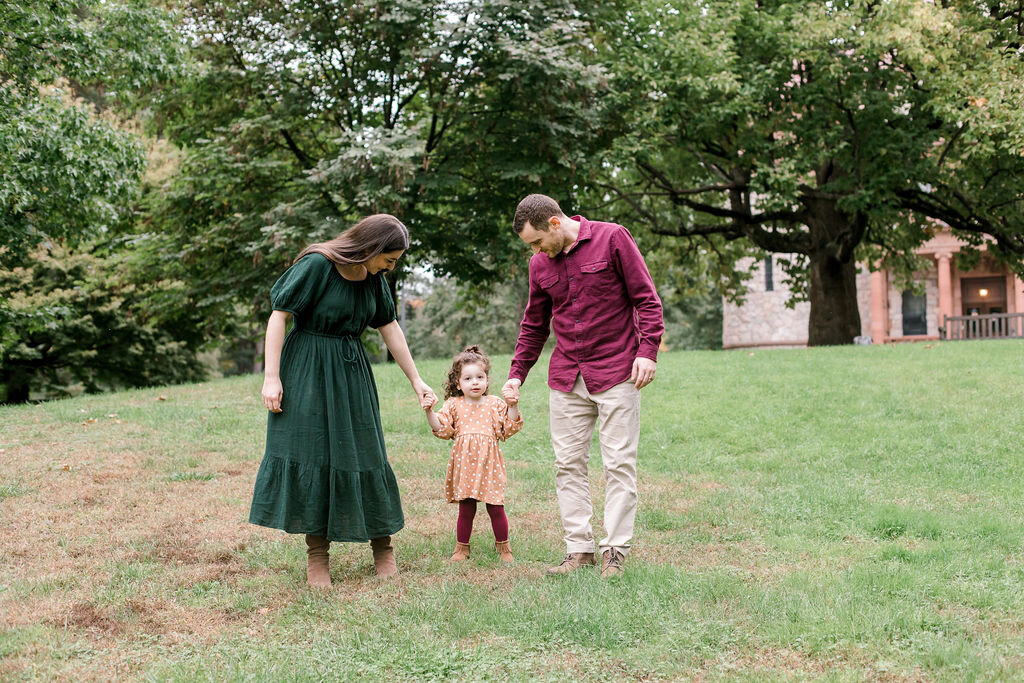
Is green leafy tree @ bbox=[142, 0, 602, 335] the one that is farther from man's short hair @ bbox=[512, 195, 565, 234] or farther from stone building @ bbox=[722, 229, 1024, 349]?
stone building @ bbox=[722, 229, 1024, 349]

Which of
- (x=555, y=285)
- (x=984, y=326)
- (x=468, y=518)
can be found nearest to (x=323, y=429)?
(x=468, y=518)

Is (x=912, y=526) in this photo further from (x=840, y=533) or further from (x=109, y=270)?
(x=109, y=270)

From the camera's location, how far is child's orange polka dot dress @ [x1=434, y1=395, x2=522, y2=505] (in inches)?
236

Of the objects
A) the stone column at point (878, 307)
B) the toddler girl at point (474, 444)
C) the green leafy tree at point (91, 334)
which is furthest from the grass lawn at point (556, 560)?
the stone column at point (878, 307)

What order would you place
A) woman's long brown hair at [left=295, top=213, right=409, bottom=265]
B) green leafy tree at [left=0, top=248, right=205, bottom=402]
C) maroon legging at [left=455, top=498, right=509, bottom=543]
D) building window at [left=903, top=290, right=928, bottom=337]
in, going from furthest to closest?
building window at [left=903, top=290, right=928, bottom=337], green leafy tree at [left=0, top=248, right=205, bottom=402], maroon legging at [left=455, top=498, right=509, bottom=543], woman's long brown hair at [left=295, top=213, right=409, bottom=265]

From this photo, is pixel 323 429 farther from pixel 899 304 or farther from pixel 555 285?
pixel 899 304

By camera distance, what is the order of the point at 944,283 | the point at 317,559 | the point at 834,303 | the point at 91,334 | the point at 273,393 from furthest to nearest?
the point at 944,283 → the point at 834,303 → the point at 91,334 → the point at 317,559 → the point at 273,393

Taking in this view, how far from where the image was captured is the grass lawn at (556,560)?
402cm

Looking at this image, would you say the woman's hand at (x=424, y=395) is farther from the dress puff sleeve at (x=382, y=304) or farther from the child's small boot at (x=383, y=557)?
the child's small boot at (x=383, y=557)

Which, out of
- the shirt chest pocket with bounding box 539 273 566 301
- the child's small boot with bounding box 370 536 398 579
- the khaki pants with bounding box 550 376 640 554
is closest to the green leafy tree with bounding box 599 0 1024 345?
the shirt chest pocket with bounding box 539 273 566 301

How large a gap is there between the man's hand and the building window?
44427 mm

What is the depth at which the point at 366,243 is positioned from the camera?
17.5 ft

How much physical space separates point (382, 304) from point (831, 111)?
18161 mm

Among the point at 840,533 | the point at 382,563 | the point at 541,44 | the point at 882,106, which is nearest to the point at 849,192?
the point at 882,106
